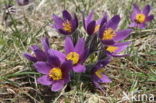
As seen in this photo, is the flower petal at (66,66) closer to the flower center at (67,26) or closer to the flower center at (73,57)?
the flower center at (73,57)

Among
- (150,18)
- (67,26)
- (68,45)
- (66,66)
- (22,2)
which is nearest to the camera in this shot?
(66,66)

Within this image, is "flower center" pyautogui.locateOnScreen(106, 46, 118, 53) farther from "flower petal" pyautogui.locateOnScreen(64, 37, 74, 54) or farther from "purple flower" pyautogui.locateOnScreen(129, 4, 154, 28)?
"purple flower" pyautogui.locateOnScreen(129, 4, 154, 28)

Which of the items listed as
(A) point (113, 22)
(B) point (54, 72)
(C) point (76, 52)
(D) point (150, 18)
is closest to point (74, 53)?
(C) point (76, 52)

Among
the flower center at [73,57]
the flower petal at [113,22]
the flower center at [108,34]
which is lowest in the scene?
the flower center at [73,57]

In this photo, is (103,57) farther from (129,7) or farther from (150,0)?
(150,0)

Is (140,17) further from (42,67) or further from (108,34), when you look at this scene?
(42,67)

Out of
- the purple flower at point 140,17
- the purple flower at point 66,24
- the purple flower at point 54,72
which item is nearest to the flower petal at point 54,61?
the purple flower at point 54,72
